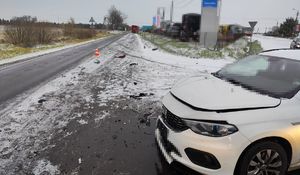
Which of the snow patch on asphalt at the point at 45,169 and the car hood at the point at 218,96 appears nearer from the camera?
the car hood at the point at 218,96

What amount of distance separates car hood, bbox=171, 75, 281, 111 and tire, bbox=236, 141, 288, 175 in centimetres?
47

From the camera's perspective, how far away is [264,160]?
3520 mm

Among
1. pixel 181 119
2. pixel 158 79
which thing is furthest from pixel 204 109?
pixel 158 79

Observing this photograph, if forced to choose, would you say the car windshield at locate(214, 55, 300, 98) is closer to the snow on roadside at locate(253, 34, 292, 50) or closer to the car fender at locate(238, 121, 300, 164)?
the car fender at locate(238, 121, 300, 164)

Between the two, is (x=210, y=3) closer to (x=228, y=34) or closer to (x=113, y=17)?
(x=228, y=34)

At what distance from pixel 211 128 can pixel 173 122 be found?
0.53 m

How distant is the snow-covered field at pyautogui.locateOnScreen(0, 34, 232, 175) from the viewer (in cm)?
444

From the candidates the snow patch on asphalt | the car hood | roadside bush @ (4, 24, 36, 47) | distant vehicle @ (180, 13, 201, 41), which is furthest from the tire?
distant vehicle @ (180, 13, 201, 41)

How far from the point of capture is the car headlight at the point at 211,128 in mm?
3352

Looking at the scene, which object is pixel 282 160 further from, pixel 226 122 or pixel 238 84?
pixel 238 84

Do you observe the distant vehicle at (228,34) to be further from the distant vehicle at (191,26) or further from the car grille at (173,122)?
the car grille at (173,122)

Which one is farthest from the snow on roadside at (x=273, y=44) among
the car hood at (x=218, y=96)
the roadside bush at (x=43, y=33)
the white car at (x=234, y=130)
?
→ the white car at (x=234, y=130)

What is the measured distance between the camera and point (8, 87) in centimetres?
939

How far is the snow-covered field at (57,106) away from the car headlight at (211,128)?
6.30 ft
